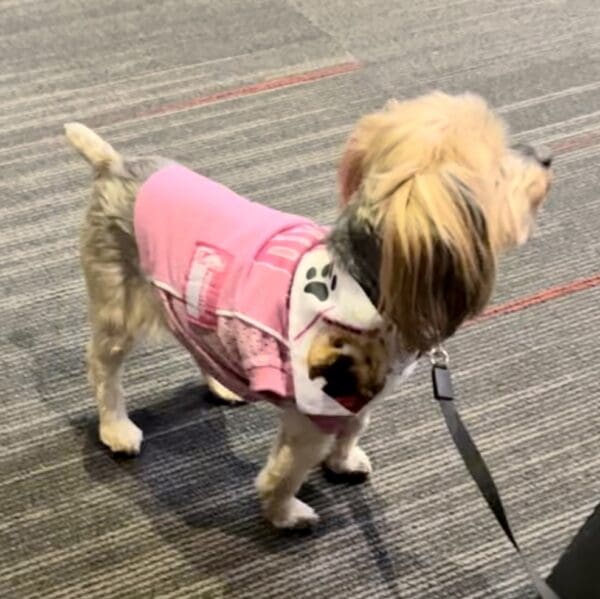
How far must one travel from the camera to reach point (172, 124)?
2309 mm

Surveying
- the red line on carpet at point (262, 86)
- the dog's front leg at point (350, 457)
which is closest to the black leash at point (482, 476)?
the dog's front leg at point (350, 457)

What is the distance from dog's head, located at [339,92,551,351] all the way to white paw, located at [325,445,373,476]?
1.50 ft

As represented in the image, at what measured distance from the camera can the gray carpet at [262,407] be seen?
1471 mm

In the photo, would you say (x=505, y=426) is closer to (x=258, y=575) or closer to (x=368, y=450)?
(x=368, y=450)

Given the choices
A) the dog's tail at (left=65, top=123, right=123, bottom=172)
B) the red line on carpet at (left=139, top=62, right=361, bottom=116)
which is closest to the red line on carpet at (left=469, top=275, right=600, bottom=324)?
the dog's tail at (left=65, top=123, right=123, bottom=172)

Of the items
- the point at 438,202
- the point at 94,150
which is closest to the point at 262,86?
the point at 94,150

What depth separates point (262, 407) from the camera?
5.53ft

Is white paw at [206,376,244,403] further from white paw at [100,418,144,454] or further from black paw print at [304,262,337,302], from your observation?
black paw print at [304,262,337,302]

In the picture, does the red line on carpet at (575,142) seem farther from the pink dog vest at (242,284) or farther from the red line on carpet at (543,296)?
the pink dog vest at (242,284)

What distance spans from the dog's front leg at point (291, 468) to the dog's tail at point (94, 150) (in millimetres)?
430

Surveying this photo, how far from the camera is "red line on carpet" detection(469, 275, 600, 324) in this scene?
73.1 inches

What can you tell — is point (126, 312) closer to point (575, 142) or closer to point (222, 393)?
point (222, 393)

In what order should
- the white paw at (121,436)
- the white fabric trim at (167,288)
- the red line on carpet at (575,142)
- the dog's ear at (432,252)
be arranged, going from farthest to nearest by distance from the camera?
the red line on carpet at (575,142) → the white paw at (121,436) → the white fabric trim at (167,288) → the dog's ear at (432,252)

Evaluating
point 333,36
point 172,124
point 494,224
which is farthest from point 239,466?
point 333,36
